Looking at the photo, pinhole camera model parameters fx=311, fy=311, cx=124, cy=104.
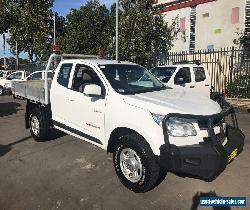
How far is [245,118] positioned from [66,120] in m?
6.83

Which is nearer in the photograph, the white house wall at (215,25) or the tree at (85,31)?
the white house wall at (215,25)

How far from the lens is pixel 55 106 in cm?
669

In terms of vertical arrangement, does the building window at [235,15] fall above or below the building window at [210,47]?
above

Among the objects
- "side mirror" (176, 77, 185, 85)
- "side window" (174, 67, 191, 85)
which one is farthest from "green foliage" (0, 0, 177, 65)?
"side mirror" (176, 77, 185, 85)

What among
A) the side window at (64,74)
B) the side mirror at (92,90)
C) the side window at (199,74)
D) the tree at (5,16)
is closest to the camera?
the side mirror at (92,90)

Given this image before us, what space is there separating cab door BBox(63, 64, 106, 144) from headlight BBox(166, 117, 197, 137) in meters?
1.38

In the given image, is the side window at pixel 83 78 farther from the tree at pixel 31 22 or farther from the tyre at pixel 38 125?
the tree at pixel 31 22

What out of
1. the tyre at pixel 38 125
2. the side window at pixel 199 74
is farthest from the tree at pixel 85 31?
the tyre at pixel 38 125

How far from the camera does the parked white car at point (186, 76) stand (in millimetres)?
10703

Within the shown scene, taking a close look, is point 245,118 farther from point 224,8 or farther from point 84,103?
point 224,8

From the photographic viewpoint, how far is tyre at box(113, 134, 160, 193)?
4.54m

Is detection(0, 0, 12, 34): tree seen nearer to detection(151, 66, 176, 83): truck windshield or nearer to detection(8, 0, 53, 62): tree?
detection(8, 0, 53, 62): tree

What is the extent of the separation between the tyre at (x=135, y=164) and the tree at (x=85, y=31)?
936 inches

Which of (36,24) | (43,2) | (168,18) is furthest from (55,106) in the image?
(43,2)
